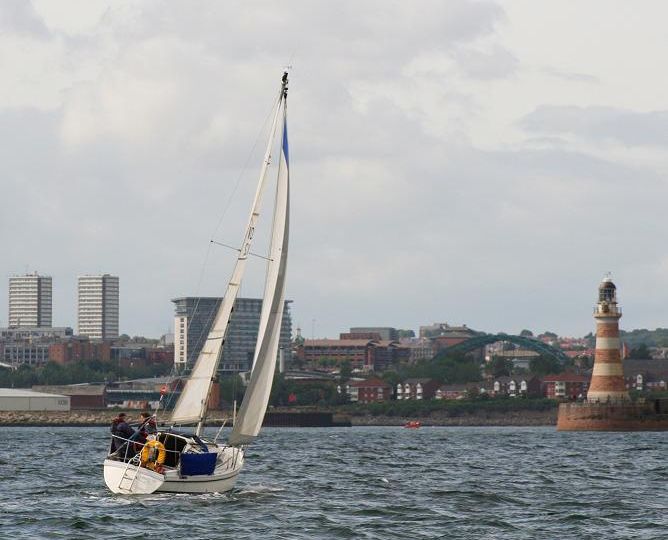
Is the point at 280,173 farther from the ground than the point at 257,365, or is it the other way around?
the point at 280,173

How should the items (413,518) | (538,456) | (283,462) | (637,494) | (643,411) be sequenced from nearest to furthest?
(413,518)
(637,494)
(283,462)
(538,456)
(643,411)

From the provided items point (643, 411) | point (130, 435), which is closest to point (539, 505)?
point (130, 435)

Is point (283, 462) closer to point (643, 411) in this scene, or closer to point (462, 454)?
point (462, 454)

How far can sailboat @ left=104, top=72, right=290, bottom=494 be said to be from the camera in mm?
43062

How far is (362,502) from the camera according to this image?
46125 millimetres

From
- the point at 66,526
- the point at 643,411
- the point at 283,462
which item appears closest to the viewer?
the point at 66,526

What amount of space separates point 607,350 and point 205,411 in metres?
77.1

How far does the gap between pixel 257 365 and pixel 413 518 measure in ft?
Result: 21.3

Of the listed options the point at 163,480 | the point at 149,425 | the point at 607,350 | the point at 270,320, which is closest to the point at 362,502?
the point at 270,320

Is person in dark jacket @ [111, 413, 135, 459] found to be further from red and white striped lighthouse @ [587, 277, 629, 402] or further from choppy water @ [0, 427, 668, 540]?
red and white striped lighthouse @ [587, 277, 629, 402]

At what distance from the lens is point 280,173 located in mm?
45062

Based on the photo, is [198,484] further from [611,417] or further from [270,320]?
[611,417]

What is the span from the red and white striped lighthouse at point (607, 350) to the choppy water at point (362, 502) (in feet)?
144

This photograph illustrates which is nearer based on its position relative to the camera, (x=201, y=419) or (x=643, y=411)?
(x=201, y=419)
